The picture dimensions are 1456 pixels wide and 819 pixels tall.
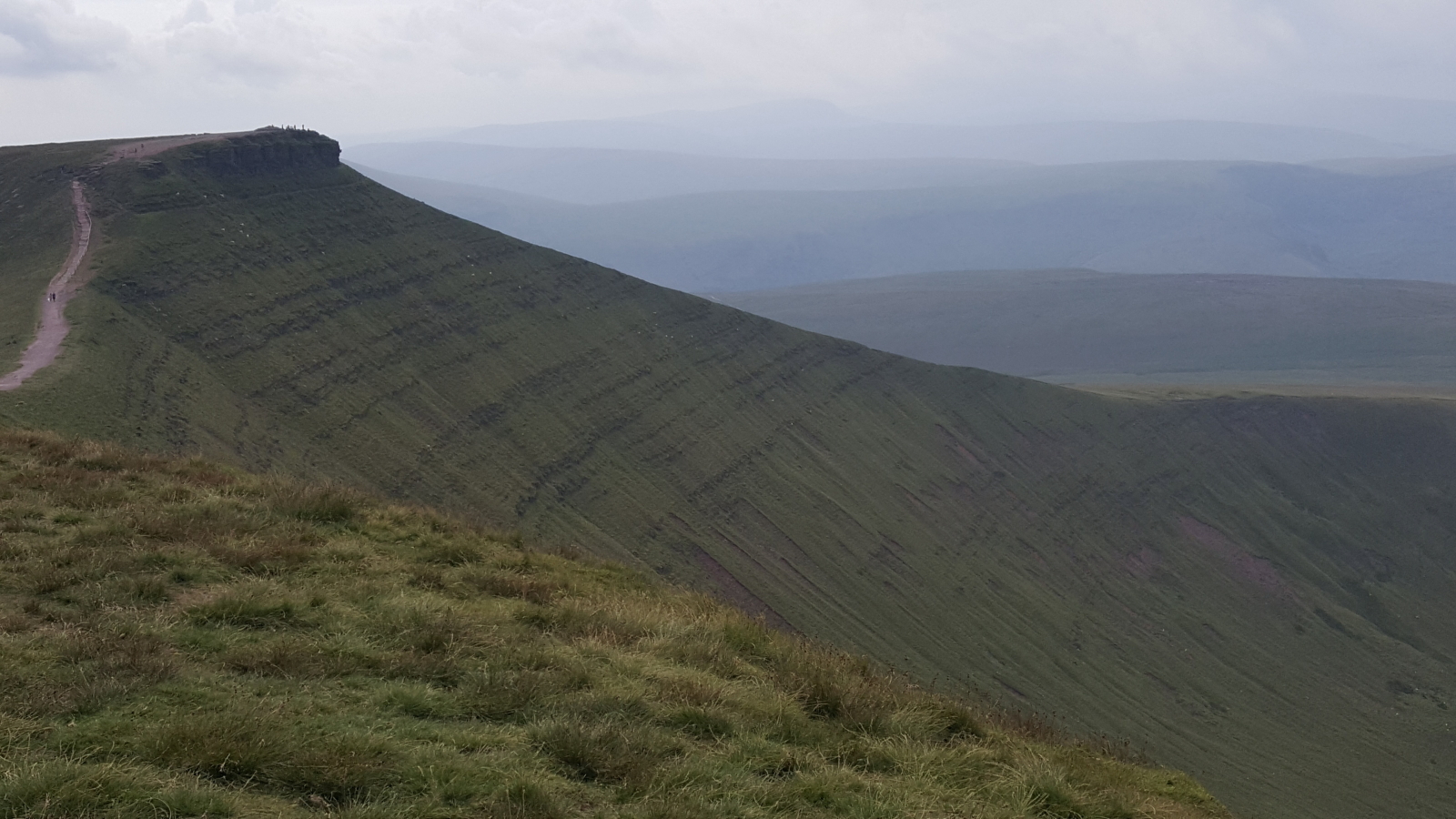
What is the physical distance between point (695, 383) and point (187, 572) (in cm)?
4968

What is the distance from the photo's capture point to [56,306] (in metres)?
36.7

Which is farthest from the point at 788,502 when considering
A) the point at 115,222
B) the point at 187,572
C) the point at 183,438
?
the point at 187,572

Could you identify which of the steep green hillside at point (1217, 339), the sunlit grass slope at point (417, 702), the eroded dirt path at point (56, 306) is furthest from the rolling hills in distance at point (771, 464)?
the steep green hillside at point (1217, 339)

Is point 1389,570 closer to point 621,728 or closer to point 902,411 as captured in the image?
point 902,411

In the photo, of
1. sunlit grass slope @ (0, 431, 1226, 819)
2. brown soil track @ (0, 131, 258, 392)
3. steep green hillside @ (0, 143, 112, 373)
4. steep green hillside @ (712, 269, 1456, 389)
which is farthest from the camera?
steep green hillside @ (712, 269, 1456, 389)

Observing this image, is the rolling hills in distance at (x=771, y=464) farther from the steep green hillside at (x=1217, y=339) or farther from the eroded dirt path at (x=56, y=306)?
the steep green hillside at (x=1217, y=339)

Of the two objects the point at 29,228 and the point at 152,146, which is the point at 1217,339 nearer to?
the point at 152,146

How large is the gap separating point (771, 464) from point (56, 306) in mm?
34533

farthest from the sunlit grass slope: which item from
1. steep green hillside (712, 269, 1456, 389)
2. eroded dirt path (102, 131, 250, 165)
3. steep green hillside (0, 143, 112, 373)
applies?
steep green hillside (712, 269, 1456, 389)

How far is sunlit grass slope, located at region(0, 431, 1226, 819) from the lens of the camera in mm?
6566

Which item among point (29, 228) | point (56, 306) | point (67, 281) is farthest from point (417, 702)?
point (29, 228)

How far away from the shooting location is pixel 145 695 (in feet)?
24.9

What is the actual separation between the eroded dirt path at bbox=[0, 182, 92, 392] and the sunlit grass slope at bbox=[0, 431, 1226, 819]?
19251 mm

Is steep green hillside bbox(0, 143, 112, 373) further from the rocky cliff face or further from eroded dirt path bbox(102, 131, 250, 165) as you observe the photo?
the rocky cliff face
